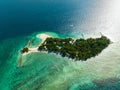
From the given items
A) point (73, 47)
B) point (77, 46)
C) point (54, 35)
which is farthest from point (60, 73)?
point (54, 35)

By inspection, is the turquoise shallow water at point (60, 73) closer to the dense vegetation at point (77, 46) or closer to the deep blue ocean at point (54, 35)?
the deep blue ocean at point (54, 35)

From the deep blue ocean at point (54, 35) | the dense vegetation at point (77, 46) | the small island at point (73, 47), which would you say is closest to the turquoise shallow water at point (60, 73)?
the deep blue ocean at point (54, 35)

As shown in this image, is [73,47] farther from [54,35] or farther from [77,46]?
[54,35]

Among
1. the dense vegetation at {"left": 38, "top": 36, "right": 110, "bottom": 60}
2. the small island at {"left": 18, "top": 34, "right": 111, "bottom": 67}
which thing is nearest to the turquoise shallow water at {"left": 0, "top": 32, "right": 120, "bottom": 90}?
the small island at {"left": 18, "top": 34, "right": 111, "bottom": 67}

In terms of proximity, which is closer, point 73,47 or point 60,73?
point 60,73

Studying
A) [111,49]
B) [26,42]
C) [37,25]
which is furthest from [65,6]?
[111,49]
